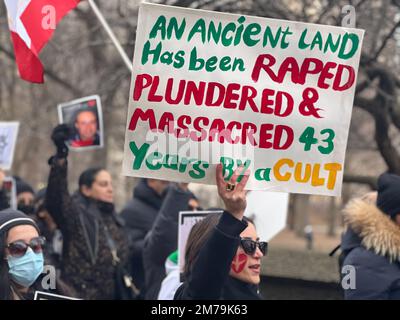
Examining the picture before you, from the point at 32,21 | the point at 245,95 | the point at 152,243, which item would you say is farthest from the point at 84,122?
the point at 245,95

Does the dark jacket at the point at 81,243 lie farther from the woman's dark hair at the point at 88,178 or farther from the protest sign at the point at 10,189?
the protest sign at the point at 10,189

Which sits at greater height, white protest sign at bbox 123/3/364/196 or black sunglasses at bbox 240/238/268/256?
white protest sign at bbox 123/3/364/196

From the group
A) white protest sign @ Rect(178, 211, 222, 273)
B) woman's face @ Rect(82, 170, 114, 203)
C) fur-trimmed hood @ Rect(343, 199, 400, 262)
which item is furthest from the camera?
woman's face @ Rect(82, 170, 114, 203)

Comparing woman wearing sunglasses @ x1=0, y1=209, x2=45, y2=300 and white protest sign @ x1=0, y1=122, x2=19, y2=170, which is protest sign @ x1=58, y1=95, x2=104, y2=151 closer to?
white protest sign @ x1=0, y1=122, x2=19, y2=170

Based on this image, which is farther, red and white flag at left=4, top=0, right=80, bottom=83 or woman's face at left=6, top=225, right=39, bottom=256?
red and white flag at left=4, top=0, right=80, bottom=83

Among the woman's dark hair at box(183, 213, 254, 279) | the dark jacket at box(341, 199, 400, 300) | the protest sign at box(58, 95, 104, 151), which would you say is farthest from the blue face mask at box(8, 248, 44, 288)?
the protest sign at box(58, 95, 104, 151)

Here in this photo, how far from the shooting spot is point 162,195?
7.18 m

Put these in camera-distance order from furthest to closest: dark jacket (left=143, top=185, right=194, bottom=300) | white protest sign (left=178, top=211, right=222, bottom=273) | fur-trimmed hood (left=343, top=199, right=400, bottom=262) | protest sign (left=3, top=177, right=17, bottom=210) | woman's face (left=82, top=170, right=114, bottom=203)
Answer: protest sign (left=3, top=177, right=17, bottom=210), woman's face (left=82, top=170, right=114, bottom=203), dark jacket (left=143, top=185, right=194, bottom=300), white protest sign (left=178, top=211, right=222, bottom=273), fur-trimmed hood (left=343, top=199, right=400, bottom=262)

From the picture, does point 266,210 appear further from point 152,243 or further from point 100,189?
point 100,189

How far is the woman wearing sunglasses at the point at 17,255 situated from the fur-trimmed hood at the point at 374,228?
1.65m

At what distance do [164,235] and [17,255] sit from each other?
73.9 inches

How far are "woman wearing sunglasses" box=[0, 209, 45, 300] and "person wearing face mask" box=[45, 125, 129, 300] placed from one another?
1723 millimetres

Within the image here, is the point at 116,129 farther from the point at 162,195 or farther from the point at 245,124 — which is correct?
the point at 245,124

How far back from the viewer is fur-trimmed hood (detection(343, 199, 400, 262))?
4.22 metres
